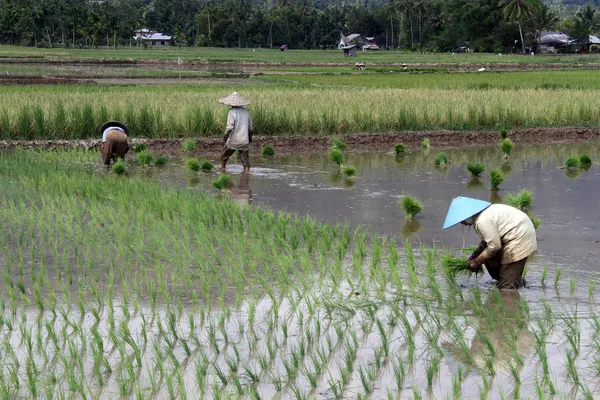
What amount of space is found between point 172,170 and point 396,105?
5.79 metres

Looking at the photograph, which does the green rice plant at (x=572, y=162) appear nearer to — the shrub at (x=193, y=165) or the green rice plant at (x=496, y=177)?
the green rice plant at (x=496, y=177)

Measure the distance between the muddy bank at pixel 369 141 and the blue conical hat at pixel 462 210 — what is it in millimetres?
8432

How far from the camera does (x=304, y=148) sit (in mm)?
13992

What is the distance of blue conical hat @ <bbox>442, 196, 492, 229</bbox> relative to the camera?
5223 millimetres

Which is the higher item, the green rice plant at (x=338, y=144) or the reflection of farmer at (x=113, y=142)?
the reflection of farmer at (x=113, y=142)

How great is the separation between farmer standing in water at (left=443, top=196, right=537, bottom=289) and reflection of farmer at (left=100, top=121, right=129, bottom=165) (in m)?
6.58

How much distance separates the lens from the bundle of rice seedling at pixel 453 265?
5.49 metres

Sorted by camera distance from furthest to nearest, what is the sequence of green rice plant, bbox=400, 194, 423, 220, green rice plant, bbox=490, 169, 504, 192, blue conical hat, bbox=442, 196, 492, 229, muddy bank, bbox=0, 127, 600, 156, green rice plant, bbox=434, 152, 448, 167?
muddy bank, bbox=0, 127, 600, 156
green rice plant, bbox=434, 152, 448, 167
green rice plant, bbox=490, 169, 504, 192
green rice plant, bbox=400, 194, 423, 220
blue conical hat, bbox=442, 196, 492, 229

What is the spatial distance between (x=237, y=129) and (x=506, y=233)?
6.13 metres

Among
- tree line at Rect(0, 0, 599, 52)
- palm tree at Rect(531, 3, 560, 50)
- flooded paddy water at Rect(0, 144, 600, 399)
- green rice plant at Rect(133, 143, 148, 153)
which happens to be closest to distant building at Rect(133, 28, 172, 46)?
tree line at Rect(0, 0, 599, 52)

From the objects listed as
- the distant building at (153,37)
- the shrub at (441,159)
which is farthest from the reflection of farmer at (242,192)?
the distant building at (153,37)

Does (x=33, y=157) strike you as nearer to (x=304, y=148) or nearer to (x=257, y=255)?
(x=304, y=148)

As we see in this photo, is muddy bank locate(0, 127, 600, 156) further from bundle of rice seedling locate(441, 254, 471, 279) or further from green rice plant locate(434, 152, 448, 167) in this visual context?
bundle of rice seedling locate(441, 254, 471, 279)

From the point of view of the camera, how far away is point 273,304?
17.2ft
